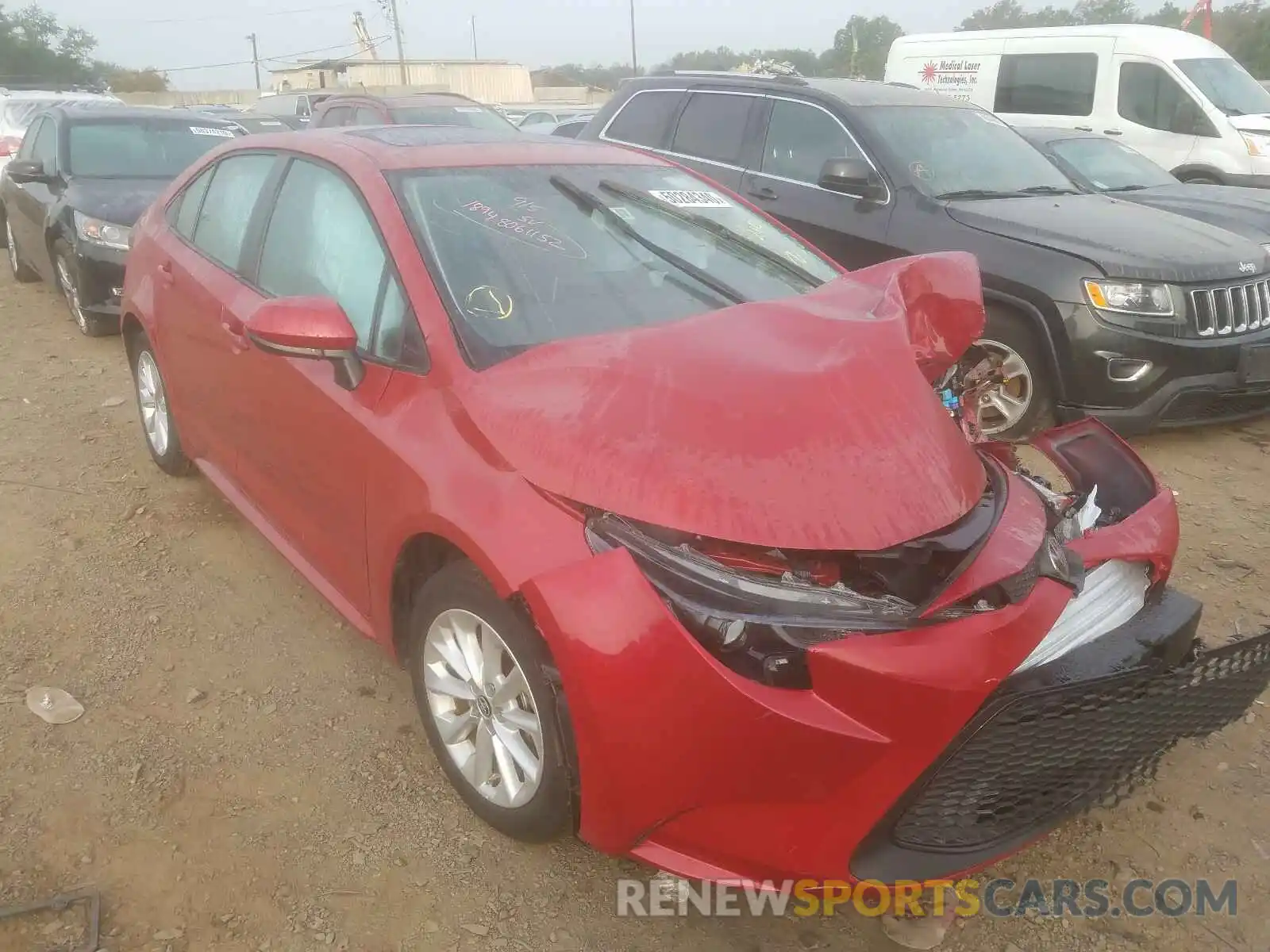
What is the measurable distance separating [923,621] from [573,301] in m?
1.30

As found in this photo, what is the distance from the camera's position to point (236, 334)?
3127mm

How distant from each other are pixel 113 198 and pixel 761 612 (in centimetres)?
659

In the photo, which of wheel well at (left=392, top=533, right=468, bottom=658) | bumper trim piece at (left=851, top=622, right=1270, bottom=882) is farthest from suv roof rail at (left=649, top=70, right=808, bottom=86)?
bumper trim piece at (left=851, top=622, right=1270, bottom=882)

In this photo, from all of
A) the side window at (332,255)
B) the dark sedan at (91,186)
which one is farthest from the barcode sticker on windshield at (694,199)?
the dark sedan at (91,186)

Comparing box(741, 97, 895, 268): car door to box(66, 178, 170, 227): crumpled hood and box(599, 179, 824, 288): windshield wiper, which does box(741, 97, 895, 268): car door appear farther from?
box(66, 178, 170, 227): crumpled hood

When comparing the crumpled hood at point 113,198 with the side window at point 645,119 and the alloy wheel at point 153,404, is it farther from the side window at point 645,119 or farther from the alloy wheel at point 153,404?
the side window at point 645,119

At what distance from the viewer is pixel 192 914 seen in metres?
2.17

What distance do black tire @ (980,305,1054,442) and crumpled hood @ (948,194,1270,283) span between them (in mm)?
398

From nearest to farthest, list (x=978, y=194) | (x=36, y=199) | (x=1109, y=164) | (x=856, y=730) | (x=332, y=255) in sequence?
(x=856, y=730)
(x=332, y=255)
(x=978, y=194)
(x=36, y=199)
(x=1109, y=164)

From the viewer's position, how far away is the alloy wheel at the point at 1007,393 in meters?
4.81

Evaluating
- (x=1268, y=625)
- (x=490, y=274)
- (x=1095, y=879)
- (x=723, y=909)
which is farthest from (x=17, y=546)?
(x=1268, y=625)

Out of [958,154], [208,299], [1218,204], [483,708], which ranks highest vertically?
[958,154]

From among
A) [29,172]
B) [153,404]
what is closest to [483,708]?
[153,404]

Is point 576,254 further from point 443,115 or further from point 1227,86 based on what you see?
point 1227,86
